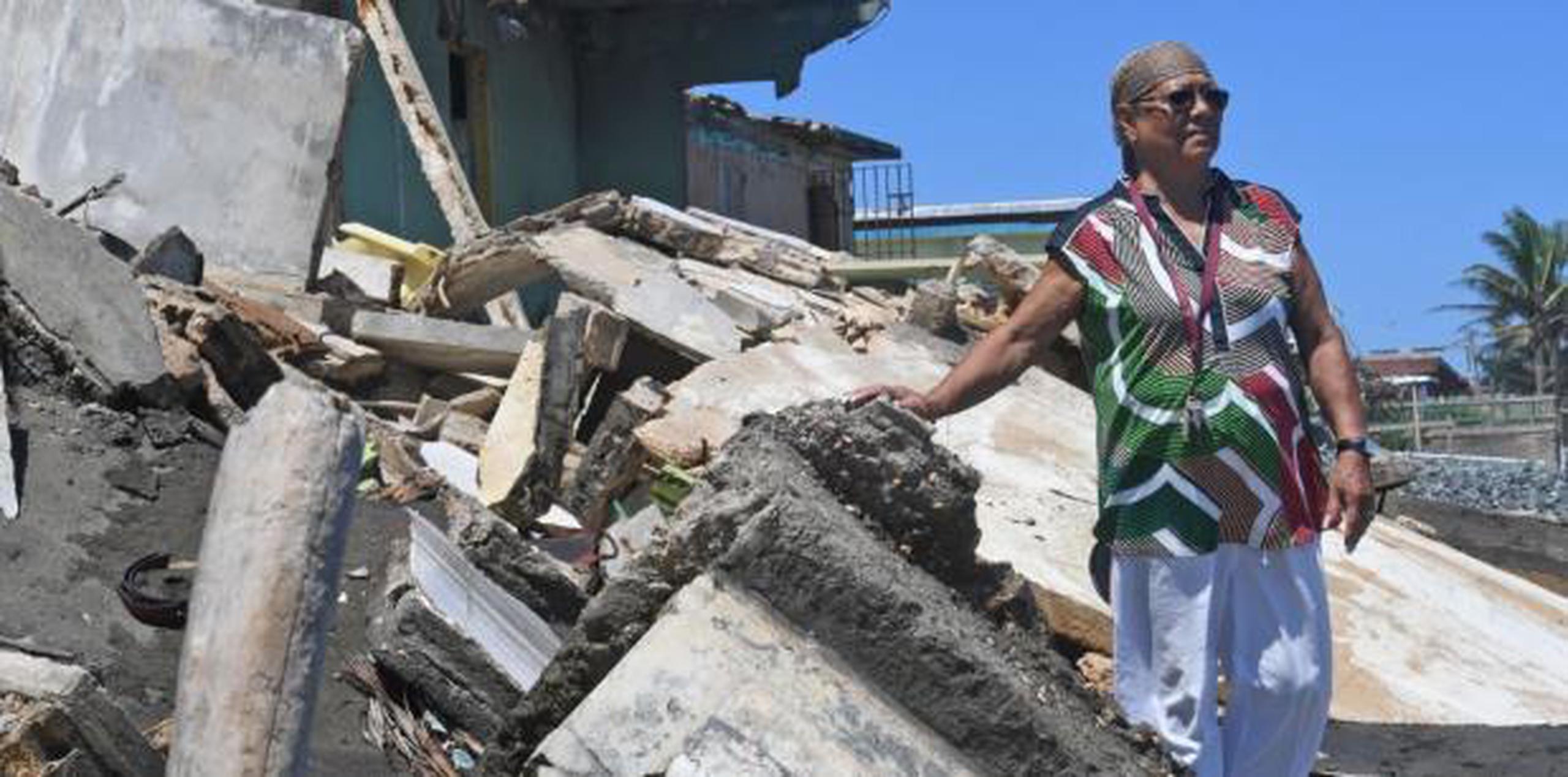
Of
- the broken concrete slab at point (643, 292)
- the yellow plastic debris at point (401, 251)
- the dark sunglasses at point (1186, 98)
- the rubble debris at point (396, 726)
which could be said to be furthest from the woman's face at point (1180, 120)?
the yellow plastic debris at point (401, 251)

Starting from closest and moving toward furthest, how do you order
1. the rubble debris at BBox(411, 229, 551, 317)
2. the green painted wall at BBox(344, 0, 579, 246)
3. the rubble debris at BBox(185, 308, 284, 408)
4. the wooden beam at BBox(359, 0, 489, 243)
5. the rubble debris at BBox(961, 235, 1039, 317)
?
the rubble debris at BBox(185, 308, 284, 408), the rubble debris at BBox(961, 235, 1039, 317), the rubble debris at BBox(411, 229, 551, 317), the wooden beam at BBox(359, 0, 489, 243), the green painted wall at BBox(344, 0, 579, 246)

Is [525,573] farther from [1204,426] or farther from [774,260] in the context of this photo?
[774,260]

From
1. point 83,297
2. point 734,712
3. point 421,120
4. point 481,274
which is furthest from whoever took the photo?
point 421,120

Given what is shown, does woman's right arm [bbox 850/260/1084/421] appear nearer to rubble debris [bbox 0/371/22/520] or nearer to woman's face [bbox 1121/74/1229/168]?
woman's face [bbox 1121/74/1229/168]

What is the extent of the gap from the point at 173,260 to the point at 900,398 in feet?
15.5

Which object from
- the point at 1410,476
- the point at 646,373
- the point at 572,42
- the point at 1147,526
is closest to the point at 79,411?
the point at 646,373

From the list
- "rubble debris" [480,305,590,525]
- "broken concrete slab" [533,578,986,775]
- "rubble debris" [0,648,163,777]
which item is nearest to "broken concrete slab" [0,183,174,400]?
"rubble debris" [480,305,590,525]

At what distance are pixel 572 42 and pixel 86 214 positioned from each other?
8.35 metres

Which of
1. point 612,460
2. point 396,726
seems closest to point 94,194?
point 612,460

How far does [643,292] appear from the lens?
351 inches

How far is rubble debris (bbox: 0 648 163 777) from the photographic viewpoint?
13.0 feet

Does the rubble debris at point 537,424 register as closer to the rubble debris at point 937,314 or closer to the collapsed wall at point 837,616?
the rubble debris at point 937,314

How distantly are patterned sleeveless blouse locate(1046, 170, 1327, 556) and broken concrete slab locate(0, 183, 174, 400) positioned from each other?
3.88 m

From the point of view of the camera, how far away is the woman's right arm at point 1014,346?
3.88 meters
